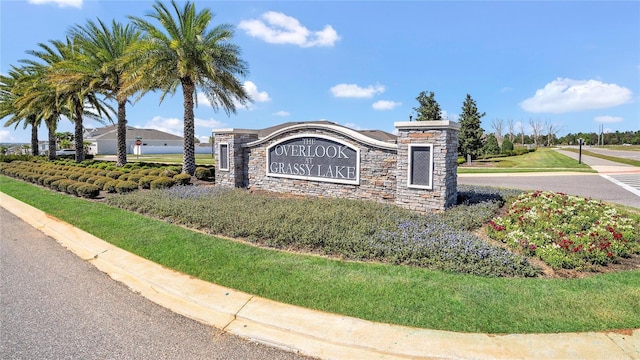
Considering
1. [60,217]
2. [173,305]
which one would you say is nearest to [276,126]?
[60,217]

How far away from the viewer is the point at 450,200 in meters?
9.20

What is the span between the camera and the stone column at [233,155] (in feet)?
43.1

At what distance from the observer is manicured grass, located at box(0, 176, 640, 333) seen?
401cm

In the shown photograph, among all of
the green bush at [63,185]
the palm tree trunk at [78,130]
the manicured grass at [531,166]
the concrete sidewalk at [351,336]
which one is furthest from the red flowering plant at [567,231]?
the palm tree trunk at [78,130]

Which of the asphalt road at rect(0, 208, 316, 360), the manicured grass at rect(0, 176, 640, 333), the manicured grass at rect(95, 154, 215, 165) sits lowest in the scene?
the asphalt road at rect(0, 208, 316, 360)

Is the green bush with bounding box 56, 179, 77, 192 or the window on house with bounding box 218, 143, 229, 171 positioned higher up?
the window on house with bounding box 218, 143, 229, 171

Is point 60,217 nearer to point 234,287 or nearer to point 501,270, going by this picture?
point 234,287

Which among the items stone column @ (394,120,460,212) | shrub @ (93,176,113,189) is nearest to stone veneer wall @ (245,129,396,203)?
stone column @ (394,120,460,212)

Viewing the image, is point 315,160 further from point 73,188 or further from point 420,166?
point 73,188

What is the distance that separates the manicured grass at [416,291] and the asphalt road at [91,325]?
0.94 metres

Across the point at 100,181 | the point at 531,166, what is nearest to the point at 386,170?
the point at 100,181

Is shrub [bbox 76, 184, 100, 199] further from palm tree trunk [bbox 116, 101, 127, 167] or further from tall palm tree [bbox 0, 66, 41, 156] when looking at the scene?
tall palm tree [bbox 0, 66, 41, 156]

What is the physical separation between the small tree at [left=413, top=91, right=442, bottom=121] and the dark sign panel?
926 inches

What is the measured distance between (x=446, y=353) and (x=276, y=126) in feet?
134
